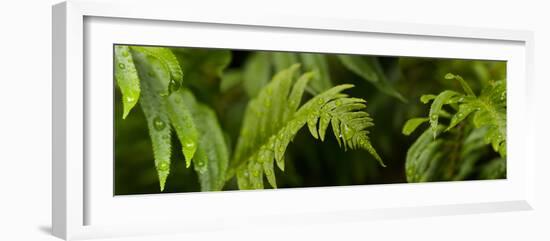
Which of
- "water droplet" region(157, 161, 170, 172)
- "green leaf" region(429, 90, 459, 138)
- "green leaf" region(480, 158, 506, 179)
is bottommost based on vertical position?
"green leaf" region(480, 158, 506, 179)

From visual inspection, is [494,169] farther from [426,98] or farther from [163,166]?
[163,166]

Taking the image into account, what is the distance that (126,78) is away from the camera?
2367 mm

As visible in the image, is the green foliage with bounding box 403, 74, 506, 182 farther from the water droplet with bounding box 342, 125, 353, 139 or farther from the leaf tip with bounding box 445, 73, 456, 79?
the water droplet with bounding box 342, 125, 353, 139

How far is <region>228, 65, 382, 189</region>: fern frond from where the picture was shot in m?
2.61

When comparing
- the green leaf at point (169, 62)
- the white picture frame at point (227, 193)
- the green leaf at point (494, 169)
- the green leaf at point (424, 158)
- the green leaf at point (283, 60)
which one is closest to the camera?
the white picture frame at point (227, 193)

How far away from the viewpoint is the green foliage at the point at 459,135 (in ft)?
9.32

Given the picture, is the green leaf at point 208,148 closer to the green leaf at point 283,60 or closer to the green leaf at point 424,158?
the green leaf at point 283,60

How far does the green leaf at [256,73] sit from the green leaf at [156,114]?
Answer: 1.00 ft

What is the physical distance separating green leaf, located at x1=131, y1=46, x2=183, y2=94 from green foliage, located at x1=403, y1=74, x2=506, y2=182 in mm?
806

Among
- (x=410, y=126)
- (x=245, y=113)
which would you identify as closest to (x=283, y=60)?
(x=245, y=113)

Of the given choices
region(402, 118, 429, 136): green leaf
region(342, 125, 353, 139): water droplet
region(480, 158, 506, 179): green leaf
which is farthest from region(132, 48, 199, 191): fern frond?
region(480, 158, 506, 179): green leaf

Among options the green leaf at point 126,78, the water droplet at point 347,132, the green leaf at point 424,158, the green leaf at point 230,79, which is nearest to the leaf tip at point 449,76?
the green leaf at point 424,158

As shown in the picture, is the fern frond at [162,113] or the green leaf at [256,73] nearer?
the fern frond at [162,113]

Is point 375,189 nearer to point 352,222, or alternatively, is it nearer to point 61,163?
point 352,222
